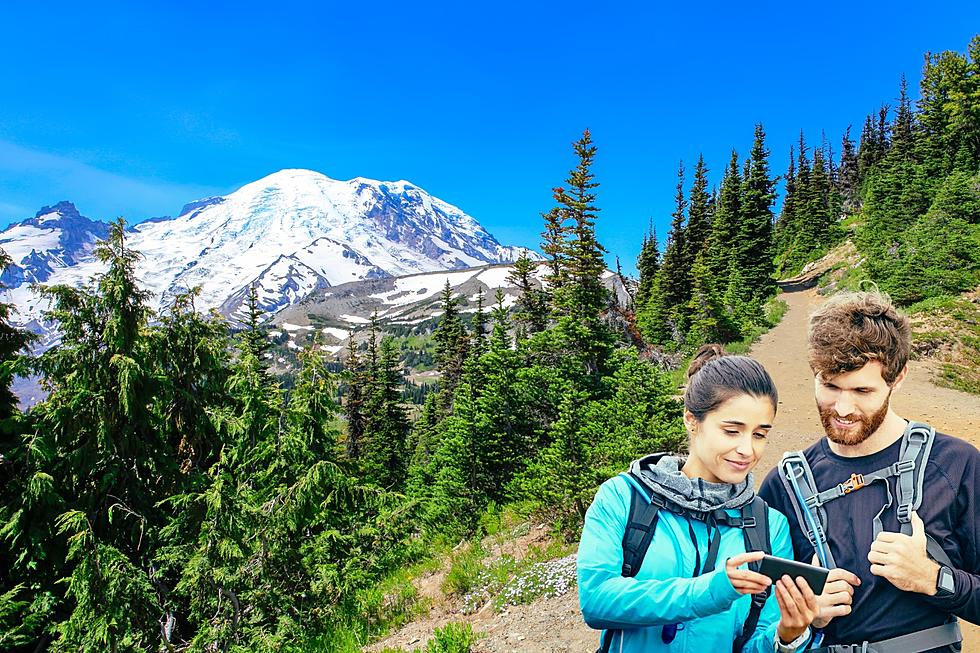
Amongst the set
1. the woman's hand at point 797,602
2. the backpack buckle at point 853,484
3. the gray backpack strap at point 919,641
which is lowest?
the gray backpack strap at point 919,641

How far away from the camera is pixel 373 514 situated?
34.1 feet

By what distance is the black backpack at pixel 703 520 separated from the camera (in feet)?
→ 6.45

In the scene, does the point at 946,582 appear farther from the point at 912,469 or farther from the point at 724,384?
the point at 724,384

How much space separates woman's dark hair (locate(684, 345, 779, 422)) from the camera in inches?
82.0

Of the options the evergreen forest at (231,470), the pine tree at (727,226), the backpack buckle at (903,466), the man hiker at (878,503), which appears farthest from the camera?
the pine tree at (727,226)

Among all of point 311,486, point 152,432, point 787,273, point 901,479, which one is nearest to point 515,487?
point 311,486

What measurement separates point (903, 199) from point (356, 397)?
36.6 meters

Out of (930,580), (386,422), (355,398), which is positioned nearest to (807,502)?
(930,580)

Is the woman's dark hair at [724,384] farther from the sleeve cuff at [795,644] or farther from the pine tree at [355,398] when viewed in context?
the pine tree at [355,398]

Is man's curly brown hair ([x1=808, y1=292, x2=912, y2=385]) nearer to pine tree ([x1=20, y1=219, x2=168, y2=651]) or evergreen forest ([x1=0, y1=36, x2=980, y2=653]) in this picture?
evergreen forest ([x1=0, y1=36, x2=980, y2=653])

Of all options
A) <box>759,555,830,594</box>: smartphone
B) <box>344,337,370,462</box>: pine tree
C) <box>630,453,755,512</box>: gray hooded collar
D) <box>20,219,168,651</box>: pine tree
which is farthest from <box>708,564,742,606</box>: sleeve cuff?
<box>344,337,370,462</box>: pine tree

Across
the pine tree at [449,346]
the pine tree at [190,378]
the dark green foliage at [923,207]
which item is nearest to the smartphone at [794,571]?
the pine tree at [190,378]

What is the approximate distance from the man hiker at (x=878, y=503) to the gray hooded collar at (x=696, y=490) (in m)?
0.41

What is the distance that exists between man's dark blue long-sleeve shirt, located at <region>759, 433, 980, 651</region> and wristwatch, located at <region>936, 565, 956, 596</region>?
0.02 m
